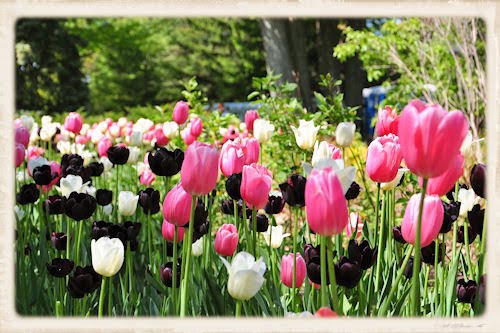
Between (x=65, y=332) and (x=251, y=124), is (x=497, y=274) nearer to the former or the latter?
(x=65, y=332)

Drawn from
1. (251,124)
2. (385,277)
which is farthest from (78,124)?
(385,277)

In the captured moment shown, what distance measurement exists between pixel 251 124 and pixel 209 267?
1.14m

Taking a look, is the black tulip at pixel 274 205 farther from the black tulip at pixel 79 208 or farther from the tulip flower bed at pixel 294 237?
the black tulip at pixel 79 208

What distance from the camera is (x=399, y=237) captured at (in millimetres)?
1723

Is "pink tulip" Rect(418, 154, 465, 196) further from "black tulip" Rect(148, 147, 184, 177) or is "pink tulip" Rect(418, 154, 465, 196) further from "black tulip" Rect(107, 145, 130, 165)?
"black tulip" Rect(107, 145, 130, 165)

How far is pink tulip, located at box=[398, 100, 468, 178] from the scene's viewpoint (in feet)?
2.94

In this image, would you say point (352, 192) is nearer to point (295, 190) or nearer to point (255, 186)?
point (295, 190)

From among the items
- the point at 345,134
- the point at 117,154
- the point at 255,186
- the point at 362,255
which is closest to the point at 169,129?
the point at 117,154

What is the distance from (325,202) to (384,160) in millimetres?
522

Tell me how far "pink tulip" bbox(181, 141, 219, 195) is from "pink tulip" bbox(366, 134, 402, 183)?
0.43 metres

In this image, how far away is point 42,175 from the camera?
2.24 metres

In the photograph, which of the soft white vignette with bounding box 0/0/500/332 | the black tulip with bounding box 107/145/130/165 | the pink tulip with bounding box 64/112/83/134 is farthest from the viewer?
the pink tulip with bounding box 64/112/83/134

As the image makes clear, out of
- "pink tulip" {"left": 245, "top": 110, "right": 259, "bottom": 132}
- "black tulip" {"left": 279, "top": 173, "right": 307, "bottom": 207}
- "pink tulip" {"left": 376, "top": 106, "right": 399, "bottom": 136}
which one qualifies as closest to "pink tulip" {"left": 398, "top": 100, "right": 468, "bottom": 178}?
"black tulip" {"left": 279, "top": 173, "right": 307, "bottom": 207}

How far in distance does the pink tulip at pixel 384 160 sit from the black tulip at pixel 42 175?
54.5 inches
